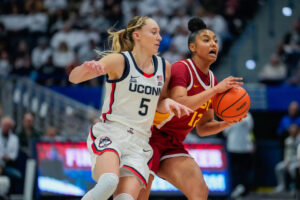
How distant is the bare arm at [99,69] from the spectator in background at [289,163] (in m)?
6.75

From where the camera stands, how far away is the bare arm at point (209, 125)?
5.27m

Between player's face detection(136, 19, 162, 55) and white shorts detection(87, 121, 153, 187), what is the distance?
74cm

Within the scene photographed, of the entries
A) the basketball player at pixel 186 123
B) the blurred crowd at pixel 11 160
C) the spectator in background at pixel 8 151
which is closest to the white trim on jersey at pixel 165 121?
the basketball player at pixel 186 123

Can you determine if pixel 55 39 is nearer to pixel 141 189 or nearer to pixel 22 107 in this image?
pixel 22 107

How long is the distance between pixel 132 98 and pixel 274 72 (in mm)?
8107

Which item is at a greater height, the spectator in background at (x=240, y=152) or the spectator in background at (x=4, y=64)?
the spectator in background at (x=4, y=64)

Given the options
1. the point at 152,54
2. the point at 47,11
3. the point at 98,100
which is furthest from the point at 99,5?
the point at 152,54

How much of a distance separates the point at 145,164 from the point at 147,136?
261 mm

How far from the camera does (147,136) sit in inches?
191

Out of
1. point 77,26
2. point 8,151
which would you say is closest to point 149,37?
point 8,151

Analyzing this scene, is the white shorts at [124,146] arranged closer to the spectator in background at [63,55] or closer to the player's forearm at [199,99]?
the player's forearm at [199,99]

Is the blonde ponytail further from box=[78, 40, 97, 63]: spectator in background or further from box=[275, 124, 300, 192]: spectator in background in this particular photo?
box=[78, 40, 97, 63]: spectator in background

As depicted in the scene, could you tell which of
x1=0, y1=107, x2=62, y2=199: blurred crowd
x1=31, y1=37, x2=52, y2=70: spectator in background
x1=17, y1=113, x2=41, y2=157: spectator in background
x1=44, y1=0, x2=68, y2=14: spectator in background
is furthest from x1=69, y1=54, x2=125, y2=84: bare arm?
x1=44, y1=0, x2=68, y2=14: spectator in background

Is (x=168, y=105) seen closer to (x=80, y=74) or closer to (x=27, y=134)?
(x=80, y=74)
